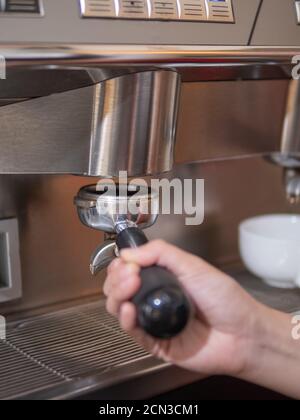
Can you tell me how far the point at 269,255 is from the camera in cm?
84

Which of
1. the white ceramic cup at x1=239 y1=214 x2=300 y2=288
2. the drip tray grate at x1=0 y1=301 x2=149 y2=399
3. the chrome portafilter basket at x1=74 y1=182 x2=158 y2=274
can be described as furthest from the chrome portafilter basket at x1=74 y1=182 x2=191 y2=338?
the white ceramic cup at x1=239 y1=214 x2=300 y2=288

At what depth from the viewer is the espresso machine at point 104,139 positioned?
51 centimetres

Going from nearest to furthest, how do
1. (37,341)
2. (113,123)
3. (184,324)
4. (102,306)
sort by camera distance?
(184,324)
(113,123)
(37,341)
(102,306)

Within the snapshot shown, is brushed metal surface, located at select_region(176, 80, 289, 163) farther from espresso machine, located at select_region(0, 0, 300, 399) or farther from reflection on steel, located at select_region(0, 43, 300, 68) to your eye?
reflection on steel, located at select_region(0, 43, 300, 68)

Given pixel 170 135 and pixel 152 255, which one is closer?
pixel 152 255

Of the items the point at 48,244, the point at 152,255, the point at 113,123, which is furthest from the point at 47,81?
the point at 48,244

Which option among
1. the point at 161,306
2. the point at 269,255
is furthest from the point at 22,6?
the point at 269,255

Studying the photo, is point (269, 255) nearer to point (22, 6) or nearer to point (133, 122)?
point (133, 122)

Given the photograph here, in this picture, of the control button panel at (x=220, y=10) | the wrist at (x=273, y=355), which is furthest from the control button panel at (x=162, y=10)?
the wrist at (x=273, y=355)

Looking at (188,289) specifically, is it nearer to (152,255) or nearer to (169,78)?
(152,255)

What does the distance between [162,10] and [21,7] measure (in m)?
0.12

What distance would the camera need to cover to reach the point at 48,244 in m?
0.76

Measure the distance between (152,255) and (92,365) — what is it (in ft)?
0.66
